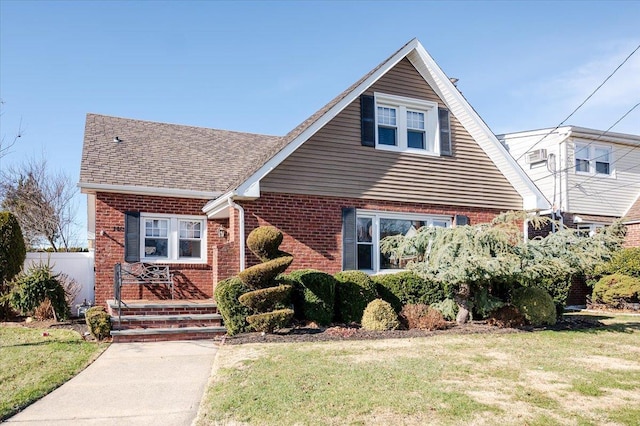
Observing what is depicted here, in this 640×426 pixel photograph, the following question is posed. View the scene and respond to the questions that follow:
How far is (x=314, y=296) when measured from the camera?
10.2m

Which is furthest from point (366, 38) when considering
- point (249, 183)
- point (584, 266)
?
point (584, 266)

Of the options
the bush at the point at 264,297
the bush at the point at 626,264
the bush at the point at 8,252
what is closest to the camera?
the bush at the point at 264,297

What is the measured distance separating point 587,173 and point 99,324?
17383 mm

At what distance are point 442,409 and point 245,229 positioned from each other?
7.01 m

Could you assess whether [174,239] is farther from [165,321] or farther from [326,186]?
[326,186]

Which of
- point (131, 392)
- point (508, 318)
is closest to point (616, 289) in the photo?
point (508, 318)

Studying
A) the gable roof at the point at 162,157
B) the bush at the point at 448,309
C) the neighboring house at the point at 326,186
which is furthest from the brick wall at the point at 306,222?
the bush at the point at 448,309

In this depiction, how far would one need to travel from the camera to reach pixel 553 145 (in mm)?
18016

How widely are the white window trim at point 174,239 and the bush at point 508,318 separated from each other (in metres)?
7.65

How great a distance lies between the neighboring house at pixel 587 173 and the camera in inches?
695

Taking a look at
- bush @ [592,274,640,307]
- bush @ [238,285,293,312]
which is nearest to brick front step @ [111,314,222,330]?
bush @ [238,285,293,312]

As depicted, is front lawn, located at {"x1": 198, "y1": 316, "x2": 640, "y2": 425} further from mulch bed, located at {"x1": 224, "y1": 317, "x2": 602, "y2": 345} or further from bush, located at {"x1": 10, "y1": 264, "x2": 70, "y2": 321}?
bush, located at {"x1": 10, "y1": 264, "x2": 70, "y2": 321}

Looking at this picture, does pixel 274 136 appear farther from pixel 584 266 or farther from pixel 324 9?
pixel 584 266

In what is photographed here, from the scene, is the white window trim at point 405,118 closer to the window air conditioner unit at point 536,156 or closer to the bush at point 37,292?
the window air conditioner unit at point 536,156
